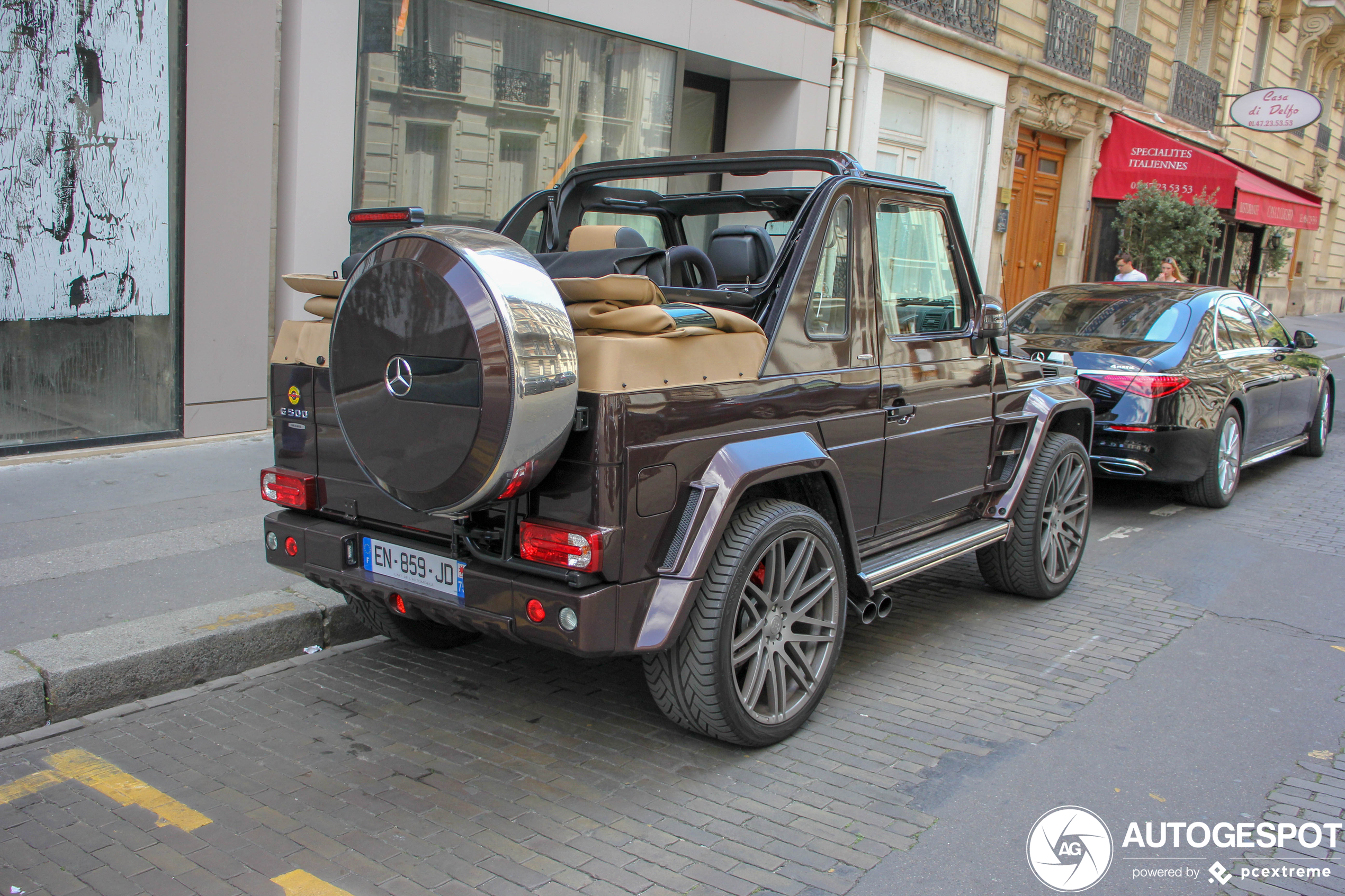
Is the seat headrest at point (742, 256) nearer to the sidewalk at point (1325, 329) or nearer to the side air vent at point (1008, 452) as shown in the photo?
the side air vent at point (1008, 452)

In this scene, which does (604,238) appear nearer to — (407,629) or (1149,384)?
(407,629)

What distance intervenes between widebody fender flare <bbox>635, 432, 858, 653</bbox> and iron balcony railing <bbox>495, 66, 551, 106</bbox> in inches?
274

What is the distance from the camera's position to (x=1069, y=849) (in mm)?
3135

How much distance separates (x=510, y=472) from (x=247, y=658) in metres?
2.08

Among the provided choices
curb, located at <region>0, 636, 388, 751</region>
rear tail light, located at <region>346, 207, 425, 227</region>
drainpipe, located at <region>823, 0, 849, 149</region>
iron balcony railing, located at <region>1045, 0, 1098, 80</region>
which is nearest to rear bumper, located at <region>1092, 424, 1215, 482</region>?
rear tail light, located at <region>346, 207, 425, 227</region>

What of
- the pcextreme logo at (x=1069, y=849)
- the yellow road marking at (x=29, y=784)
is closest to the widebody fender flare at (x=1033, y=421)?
the pcextreme logo at (x=1069, y=849)

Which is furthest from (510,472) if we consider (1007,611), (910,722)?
(1007,611)

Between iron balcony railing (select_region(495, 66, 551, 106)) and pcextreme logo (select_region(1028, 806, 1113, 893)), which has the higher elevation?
iron balcony railing (select_region(495, 66, 551, 106))

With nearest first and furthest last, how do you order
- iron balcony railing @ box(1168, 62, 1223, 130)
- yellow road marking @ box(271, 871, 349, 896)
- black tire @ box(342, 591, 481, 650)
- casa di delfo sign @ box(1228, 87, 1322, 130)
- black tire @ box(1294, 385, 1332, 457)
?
yellow road marking @ box(271, 871, 349, 896), black tire @ box(342, 591, 481, 650), black tire @ box(1294, 385, 1332, 457), casa di delfo sign @ box(1228, 87, 1322, 130), iron balcony railing @ box(1168, 62, 1223, 130)

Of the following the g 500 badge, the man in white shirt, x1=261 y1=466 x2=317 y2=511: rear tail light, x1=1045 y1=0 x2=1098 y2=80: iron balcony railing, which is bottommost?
x1=261 y1=466 x2=317 y2=511: rear tail light

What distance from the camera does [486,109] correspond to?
939 centimetres

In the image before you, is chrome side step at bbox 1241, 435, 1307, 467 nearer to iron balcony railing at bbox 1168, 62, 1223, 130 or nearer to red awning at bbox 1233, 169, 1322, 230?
red awning at bbox 1233, 169, 1322, 230

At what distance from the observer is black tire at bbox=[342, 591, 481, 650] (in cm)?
446

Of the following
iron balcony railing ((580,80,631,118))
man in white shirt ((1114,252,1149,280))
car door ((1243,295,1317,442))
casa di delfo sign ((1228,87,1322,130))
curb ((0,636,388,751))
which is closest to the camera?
curb ((0,636,388,751))
